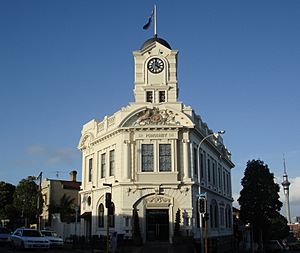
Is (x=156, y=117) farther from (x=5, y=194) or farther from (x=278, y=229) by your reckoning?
→ (x=5, y=194)

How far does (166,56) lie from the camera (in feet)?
136

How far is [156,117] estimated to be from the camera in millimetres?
37281

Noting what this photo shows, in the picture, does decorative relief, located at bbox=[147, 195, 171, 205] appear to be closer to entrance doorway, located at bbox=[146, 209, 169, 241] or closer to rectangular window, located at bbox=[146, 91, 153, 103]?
entrance doorway, located at bbox=[146, 209, 169, 241]

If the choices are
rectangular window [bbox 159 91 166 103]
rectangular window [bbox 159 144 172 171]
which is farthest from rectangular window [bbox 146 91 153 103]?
rectangular window [bbox 159 144 172 171]

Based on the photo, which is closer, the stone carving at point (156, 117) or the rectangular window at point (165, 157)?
the rectangular window at point (165, 157)

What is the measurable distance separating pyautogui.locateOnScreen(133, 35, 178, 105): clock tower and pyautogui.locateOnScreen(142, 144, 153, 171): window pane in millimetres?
5042

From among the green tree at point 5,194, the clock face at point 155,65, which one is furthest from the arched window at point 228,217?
the green tree at point 5,194

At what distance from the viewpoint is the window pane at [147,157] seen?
36.8 m

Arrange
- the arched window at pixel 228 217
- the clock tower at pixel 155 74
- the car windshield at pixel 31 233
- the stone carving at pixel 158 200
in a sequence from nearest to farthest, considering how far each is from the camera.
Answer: the car windshield at pixel 31 233
the stone carving at pixel 158 200
the clock tower at pixel 155 74
the arched window at pixel 228 217

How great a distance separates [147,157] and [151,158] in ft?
1.17

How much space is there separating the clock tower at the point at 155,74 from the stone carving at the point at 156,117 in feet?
8.92

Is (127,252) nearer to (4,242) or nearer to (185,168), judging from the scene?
(185,168)

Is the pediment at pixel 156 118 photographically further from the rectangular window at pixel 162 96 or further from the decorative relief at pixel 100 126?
the decorative relief at pixel 100 126

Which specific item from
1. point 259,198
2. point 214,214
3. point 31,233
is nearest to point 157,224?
point 31,233
